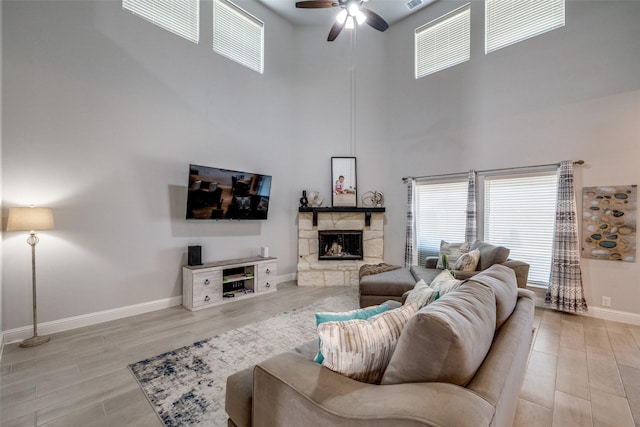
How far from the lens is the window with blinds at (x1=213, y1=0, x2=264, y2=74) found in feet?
14.8

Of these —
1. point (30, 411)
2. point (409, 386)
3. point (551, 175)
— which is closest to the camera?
point (409, 386)

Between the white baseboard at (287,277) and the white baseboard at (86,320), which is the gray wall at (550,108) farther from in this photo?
the white baseboard at (86,320)

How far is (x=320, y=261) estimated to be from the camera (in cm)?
529

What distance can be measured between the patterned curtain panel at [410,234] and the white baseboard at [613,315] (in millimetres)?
2387

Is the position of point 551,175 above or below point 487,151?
below

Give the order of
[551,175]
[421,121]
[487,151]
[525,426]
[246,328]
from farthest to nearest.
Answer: [421,121] → [487,151] → [551,175] → [246,328] → [525,426]

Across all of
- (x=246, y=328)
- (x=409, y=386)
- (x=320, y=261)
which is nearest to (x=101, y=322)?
(x=246, y=328)

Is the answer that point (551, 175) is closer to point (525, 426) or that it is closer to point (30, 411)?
point (525, 426)

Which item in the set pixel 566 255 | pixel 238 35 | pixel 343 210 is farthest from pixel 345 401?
pixel 238 35

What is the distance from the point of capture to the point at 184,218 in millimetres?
4008

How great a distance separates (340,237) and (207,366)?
3.52 metres

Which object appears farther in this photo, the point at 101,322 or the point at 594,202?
the point at 594,202

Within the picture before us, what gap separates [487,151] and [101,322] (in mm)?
5910

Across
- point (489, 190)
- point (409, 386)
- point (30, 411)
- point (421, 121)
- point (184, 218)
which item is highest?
point (421, 121)
